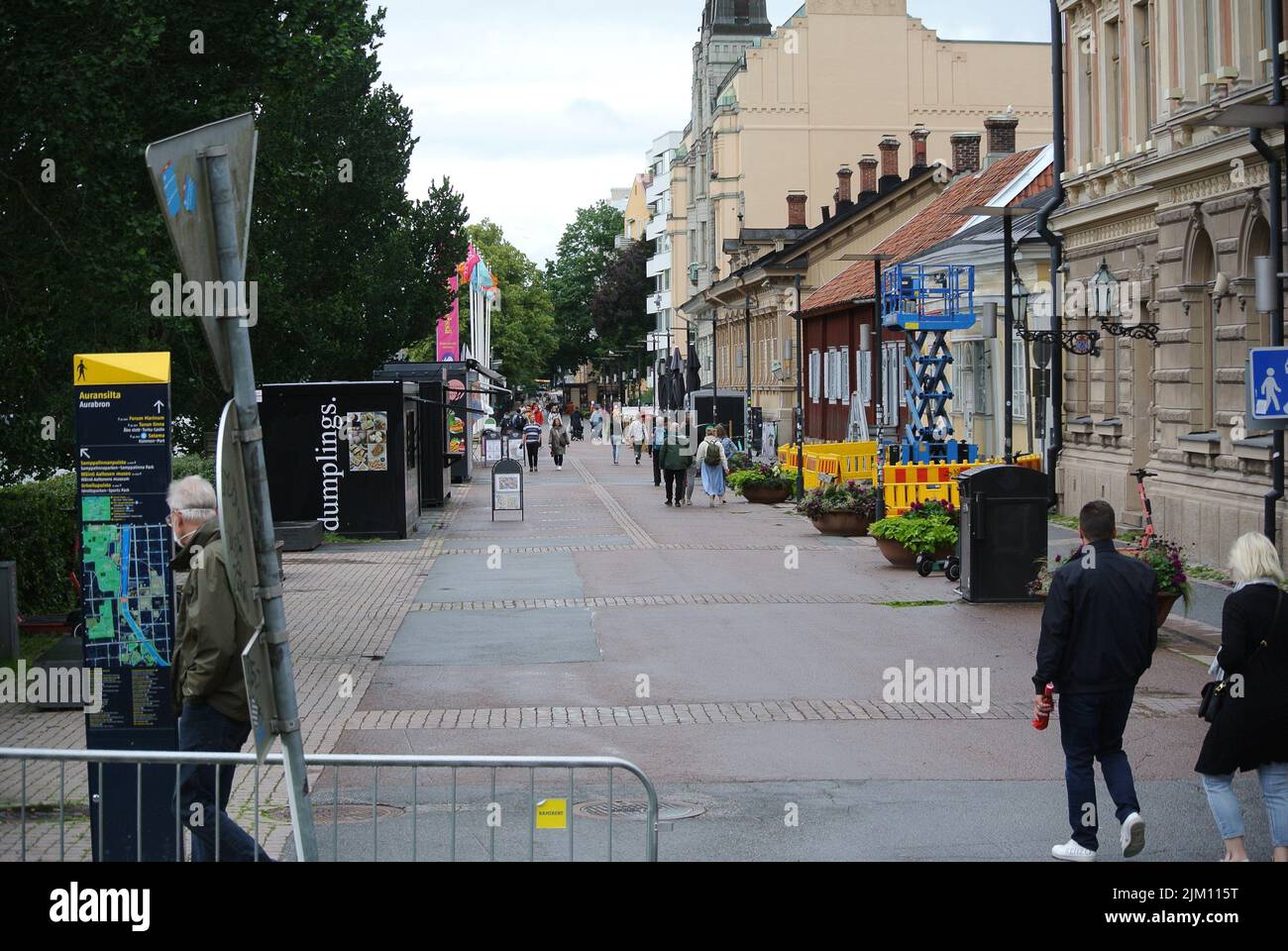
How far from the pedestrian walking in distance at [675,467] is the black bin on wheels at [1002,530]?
1701 centimetres

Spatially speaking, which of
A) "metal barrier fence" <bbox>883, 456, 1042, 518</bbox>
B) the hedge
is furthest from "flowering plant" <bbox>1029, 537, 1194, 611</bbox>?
"metal barrier fence" <bbox>883, 456, 1042, 518</bbox>

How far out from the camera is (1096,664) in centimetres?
788

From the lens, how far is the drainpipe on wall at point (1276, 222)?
16.1m

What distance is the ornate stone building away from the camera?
19.5m

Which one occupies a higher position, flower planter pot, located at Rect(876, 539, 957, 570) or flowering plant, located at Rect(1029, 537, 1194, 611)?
flowering plant, located at Rect(1029, 537, 1194, 611)

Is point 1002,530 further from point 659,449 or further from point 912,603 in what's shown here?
point 659,449

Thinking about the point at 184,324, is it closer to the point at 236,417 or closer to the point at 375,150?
the point at 236,417

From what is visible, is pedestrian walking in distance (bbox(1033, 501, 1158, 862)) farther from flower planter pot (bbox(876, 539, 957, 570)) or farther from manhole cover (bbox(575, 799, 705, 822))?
flower planter pot (bbox(876, 539, 957, 570))

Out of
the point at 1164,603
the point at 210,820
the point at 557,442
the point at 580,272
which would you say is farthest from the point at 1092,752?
the point at 580,272

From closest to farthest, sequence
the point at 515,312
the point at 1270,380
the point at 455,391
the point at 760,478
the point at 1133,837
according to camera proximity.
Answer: the point at 1133,837, the point at 1270,380, the point at 760,478, the point at 455,391, the point at 515,312

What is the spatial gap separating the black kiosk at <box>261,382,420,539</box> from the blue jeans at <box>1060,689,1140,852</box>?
19.5 meters

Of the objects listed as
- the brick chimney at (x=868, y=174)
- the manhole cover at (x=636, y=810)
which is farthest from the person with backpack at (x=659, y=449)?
the manhole cover at (x=636, y=810)

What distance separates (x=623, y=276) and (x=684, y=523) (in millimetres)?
83467

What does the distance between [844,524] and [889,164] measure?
34.3 metres
